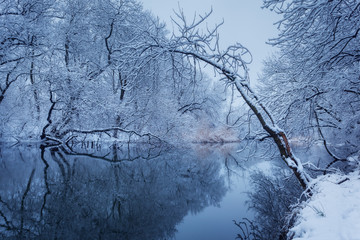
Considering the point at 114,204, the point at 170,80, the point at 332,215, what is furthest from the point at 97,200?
the point at 332,215

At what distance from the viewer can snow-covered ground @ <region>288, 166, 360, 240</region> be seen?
1940 mm

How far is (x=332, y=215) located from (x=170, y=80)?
3.04 meters

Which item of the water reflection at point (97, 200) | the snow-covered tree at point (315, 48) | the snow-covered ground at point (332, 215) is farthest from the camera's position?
the snow-covered tree at point (315, 48)

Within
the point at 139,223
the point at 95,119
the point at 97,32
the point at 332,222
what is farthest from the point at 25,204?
the point at 97,32

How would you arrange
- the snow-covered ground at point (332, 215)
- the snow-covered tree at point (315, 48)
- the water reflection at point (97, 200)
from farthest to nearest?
1. the snow-covered tree at point (315, 48)
2. the water reflection at point (97, 200)
3. the snow-covered ground at point (332, 215)

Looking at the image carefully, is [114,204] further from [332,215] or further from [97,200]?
[332,215]

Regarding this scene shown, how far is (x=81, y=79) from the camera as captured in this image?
12375 mm

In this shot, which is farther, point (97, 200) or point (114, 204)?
point (97, 200)

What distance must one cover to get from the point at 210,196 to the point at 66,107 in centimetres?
1099

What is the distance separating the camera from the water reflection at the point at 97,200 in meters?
2.88

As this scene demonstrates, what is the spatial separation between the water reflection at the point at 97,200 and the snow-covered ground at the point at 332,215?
1802 millimetres

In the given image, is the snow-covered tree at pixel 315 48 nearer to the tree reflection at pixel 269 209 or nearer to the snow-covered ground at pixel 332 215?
the snow-covered ground at pixel 332 215

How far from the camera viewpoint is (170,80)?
3877 mm

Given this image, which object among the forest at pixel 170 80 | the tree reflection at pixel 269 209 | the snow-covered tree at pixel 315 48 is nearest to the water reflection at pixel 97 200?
the tree reflection at pixel 269 209
